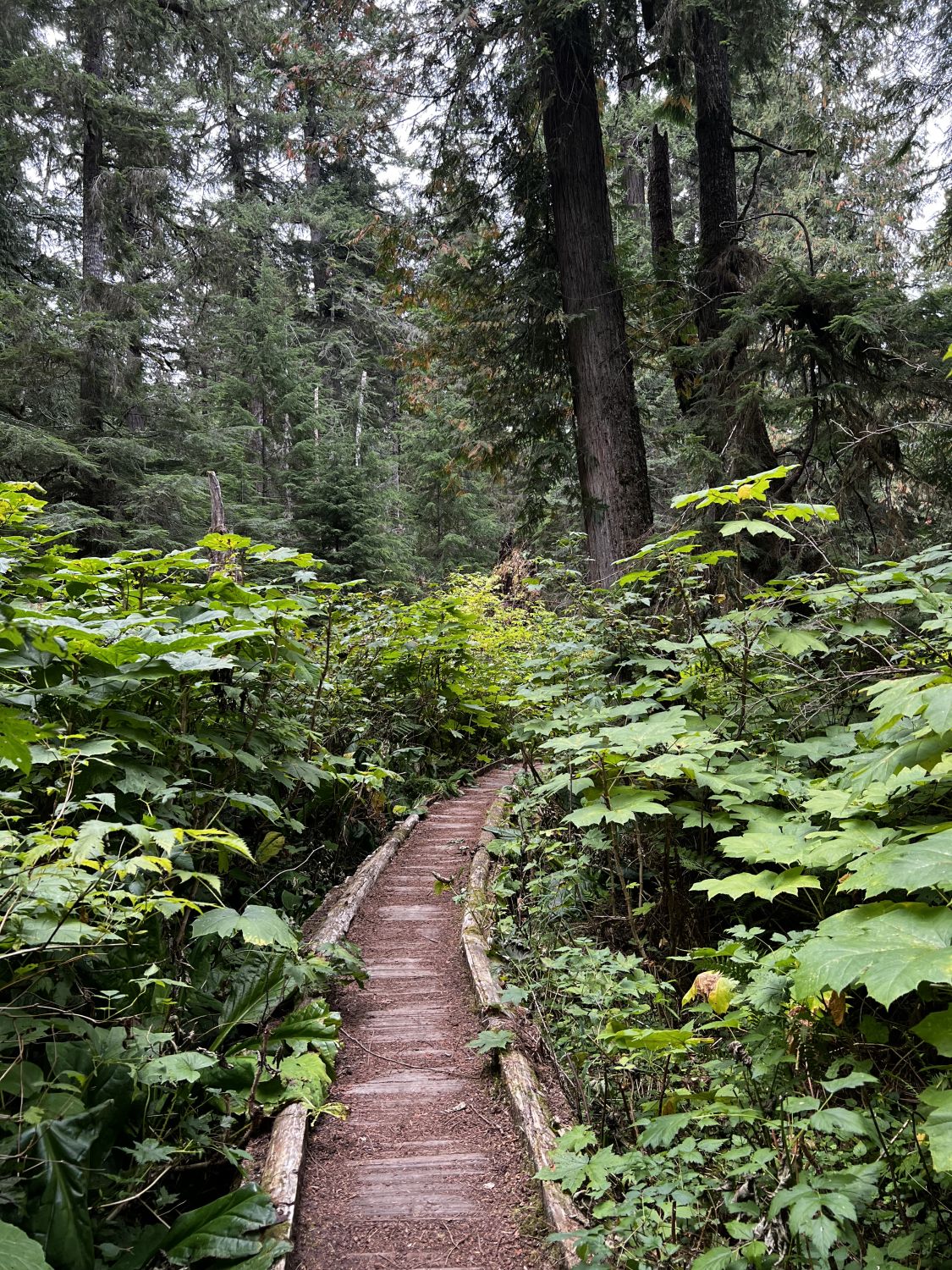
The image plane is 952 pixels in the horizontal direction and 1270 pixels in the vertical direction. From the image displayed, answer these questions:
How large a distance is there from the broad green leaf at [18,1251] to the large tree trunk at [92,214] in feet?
44.5

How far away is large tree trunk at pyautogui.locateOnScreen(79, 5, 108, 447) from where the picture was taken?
1283 centimetres

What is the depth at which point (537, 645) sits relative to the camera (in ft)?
29.7

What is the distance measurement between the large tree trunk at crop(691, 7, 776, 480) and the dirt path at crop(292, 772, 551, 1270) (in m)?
5.18

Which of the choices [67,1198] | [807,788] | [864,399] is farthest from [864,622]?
[864,399]

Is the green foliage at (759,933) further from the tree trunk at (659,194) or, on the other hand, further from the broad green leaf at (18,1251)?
the tree trunk at (659,194)

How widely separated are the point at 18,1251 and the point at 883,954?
1.91 m

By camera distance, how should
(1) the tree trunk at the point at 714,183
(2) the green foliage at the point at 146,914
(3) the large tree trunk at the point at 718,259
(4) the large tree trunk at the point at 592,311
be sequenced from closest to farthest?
(2) the green foliage at the point at 146,914
(3) the large tree trunk at the point at 718,259
(4) the large tree trunk at the point at 592,311
(1) the tree trunk at the point at 714,183

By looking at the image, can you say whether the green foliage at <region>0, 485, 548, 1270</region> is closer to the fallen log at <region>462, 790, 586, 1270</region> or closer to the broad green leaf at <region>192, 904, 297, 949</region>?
the broad green leaf at <region>192, 904, 297, 949</region>

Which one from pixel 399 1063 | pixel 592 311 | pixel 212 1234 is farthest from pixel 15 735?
pixel 592 311

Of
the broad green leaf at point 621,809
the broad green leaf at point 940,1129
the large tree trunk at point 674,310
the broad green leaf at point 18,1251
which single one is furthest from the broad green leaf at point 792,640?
the large tree trunk at point 674,310

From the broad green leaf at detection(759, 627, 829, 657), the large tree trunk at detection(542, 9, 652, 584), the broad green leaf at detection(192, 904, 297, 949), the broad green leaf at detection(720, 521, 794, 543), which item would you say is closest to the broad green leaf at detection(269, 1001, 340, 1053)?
the broad green leaf at detection(192, 904, 297, 949)

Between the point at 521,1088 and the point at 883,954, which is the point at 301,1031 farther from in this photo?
the point at 883,954

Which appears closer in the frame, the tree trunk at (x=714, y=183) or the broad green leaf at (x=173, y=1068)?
the broad green leaf at (x=173, y=1068)

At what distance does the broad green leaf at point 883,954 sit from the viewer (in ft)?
4.98
